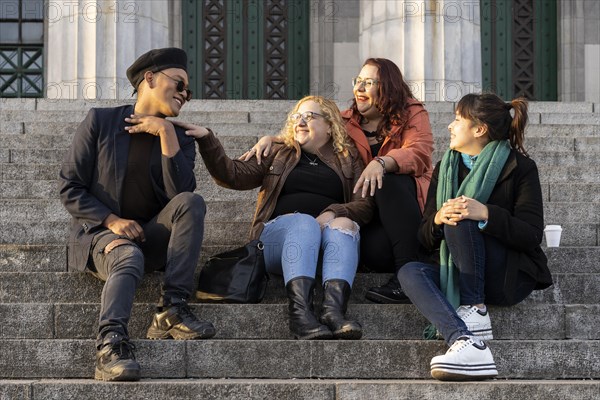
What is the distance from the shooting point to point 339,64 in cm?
1630

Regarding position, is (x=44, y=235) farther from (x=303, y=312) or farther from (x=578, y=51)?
(x=578, y=51)

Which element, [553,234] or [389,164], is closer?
[389,164]

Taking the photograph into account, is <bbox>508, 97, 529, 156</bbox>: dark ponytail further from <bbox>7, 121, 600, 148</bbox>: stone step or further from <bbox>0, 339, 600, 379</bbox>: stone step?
<bbox>7, 121, 600, 148</bbox>: stone step

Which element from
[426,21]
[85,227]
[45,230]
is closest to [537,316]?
[85,227]

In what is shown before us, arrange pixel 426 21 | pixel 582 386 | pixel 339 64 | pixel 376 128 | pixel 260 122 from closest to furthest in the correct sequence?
pixel 582 386 < pixel 376 128 < pixel 260 122 < pixel 426 21 < pixel 339 64

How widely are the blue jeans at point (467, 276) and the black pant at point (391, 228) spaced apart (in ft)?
1.39

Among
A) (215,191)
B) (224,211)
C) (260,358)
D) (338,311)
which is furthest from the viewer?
(215,191)

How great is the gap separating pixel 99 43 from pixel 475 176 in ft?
23.9

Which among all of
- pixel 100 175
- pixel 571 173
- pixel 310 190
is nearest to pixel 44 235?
pixel 100 175

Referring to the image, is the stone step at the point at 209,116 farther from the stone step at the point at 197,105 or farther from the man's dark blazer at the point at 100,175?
the man's dark blazer at the point at 100,175

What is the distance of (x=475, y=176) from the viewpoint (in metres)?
6.79

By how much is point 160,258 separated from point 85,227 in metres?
0.44

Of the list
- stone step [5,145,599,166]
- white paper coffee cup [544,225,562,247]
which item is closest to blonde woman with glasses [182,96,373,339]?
white paper coffee cup [544,225,562,247]

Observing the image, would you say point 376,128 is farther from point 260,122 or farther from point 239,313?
point 260,122
